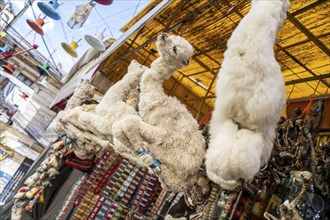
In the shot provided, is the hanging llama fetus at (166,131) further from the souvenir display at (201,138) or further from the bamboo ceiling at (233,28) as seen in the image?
the bamboo ceiling at (233,28)

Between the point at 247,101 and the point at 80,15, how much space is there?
408 cm

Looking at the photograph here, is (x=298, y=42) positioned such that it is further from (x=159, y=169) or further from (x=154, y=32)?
(x=159, y=169)

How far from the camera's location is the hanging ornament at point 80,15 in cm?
441

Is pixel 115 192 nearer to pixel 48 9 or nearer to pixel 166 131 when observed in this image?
pixel 166 131

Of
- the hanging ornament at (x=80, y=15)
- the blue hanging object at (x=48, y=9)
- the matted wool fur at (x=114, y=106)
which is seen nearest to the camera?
the matted wool fur at (x=114, y=106)

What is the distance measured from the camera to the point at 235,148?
0.88 metres

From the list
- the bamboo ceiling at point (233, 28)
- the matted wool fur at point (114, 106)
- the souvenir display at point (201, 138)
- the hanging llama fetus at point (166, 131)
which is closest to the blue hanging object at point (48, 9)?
the souvenir display at point (201, 138)

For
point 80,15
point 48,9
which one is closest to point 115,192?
point 48,9

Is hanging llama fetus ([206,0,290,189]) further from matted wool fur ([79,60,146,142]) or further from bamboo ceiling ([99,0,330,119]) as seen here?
bamboo ceiling ([99,0,330,119])

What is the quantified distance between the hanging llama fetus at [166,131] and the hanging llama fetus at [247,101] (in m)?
0.46

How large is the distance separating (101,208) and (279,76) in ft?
9.12

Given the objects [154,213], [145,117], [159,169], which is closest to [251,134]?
[159,169]

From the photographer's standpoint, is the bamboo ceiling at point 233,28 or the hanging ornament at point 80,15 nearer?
the bamboo ceiling at point 233,28

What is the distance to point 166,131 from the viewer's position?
5.03ft
